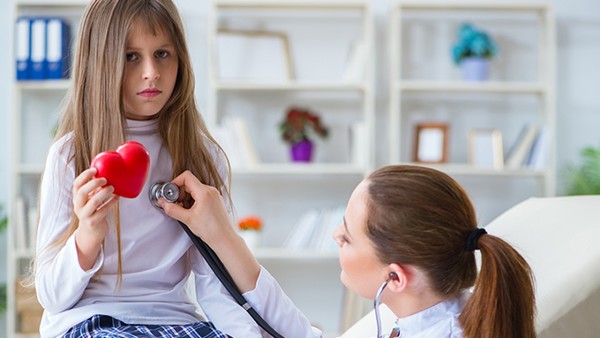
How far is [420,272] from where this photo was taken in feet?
4.82

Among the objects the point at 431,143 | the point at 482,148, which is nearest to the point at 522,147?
the point at 482,148

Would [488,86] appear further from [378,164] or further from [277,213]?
[277,213]

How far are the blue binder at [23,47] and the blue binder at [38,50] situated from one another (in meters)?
0.02

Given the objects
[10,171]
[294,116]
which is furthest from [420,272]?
[10,171]

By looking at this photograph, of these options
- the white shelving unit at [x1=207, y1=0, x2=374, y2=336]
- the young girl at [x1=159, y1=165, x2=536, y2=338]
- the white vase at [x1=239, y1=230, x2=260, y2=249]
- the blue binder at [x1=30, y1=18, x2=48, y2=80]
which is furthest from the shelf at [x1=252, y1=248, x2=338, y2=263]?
the young girl at [x1=159, y1=165, x2=536, y2=338]

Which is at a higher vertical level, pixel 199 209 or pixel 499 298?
pixel 199 209

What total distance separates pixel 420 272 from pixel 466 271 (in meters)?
0.08

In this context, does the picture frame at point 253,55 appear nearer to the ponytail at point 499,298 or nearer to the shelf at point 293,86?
the shelf at point 293,86

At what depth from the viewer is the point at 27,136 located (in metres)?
4.69

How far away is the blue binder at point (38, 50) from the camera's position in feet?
14.5

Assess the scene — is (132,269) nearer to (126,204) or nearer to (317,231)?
(126,204)

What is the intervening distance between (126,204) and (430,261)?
58cm

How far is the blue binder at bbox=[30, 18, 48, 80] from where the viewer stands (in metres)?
4.42

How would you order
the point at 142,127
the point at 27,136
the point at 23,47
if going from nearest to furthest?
the point at 142,127, the point at 23,47, the point at 27,136
